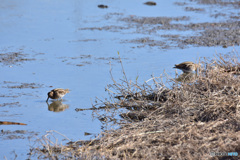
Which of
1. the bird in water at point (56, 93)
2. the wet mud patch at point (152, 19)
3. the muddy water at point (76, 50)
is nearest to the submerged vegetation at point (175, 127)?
the muddy water at point (76, 50)

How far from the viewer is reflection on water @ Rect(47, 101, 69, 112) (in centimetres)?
701

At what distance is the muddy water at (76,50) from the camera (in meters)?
6.45

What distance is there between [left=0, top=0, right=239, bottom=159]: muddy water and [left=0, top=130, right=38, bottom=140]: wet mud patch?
0.01 m

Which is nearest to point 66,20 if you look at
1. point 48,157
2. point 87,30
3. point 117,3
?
point 87,30

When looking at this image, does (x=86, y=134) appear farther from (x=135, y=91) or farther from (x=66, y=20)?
(x=66, y=20)

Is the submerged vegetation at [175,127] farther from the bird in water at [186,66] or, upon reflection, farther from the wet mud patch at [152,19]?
the wet mud patch at [152,19]

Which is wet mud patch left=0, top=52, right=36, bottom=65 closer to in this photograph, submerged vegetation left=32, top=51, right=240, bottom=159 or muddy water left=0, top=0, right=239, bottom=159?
muddy water left=0, top=0, right=239, bottom=159

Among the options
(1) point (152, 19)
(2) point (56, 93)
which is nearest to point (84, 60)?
(2) point (56, 93)

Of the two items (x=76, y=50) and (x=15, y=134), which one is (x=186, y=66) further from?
(x=15, y=134)

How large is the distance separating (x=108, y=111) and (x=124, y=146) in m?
1.93

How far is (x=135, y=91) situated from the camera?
6.78 meters

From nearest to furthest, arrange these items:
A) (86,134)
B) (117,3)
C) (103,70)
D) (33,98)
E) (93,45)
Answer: (86,134), (33,98), (103,70), (93,45), (117,3)

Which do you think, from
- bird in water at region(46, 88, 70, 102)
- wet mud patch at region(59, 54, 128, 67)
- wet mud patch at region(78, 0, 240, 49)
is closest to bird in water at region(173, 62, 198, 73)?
wet mud patch at region(59, 54, 128, 67)

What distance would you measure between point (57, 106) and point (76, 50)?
3.51 meters
